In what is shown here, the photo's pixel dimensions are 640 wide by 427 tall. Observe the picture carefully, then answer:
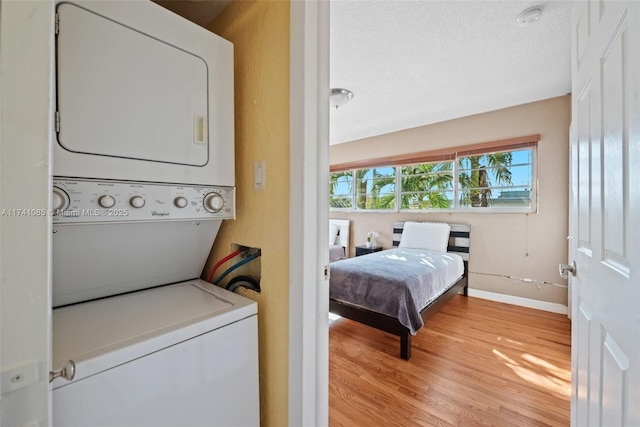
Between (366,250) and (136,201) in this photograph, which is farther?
(366,250)

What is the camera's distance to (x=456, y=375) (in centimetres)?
189

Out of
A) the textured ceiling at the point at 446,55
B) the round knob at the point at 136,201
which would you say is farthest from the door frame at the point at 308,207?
the textured ceiling at the point at 446,55

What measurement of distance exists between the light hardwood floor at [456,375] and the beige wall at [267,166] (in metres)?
0.80

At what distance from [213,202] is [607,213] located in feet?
4.08

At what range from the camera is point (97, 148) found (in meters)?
0.79

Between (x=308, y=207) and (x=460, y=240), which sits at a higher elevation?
(x=308, y=207)

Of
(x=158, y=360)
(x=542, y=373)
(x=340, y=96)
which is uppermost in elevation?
(x=340, y=96)

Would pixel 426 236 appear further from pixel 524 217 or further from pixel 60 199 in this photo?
pixel 60 199

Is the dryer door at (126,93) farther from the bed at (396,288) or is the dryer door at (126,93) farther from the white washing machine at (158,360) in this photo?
the bed at (396,288)

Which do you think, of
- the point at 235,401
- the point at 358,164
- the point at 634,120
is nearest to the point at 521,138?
the point at 358,164

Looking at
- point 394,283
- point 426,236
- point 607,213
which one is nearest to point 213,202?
point 607,213

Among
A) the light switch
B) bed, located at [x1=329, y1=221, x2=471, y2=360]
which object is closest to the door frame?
the light switch

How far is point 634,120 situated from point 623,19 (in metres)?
0.28

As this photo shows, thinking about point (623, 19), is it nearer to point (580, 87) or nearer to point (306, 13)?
point (580, 87)
